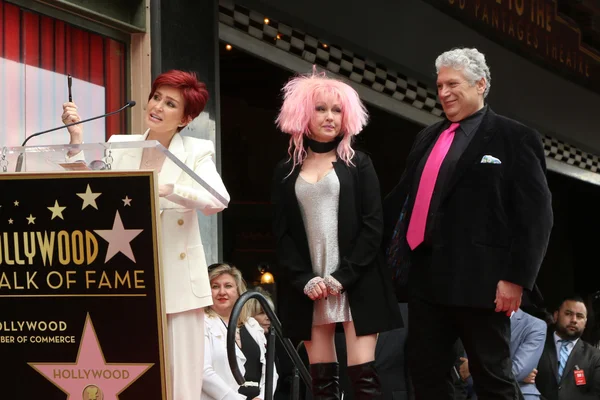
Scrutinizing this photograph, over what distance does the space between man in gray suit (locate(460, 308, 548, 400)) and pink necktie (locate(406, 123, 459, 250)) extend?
3.36 meters

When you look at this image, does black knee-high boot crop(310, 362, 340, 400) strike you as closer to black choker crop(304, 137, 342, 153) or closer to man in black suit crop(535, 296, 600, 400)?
black choker crop(304, 137, 342, 153)

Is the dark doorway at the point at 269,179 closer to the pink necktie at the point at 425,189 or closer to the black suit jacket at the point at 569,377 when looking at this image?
the black suit jacket at the point at 569,377

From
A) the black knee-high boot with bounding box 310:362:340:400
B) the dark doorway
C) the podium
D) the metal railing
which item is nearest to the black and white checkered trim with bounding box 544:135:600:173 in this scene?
the dark doorway

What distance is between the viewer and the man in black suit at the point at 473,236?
3887 mm

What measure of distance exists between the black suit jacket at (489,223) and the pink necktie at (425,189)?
2.3 inches

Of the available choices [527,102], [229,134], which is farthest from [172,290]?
[229,134]

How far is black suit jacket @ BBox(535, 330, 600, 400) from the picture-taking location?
8234 millimetres

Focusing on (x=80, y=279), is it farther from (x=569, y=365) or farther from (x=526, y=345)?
(x=569, y=365)

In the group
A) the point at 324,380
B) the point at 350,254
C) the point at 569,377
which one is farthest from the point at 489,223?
the point at 569,377

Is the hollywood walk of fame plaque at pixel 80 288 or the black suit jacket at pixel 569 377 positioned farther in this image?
the black suit jacket at pixel 569 377

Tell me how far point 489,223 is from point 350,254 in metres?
0.55

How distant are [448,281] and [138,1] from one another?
3.14 m

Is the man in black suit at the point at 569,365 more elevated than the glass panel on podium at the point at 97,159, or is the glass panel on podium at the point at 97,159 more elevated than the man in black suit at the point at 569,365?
the glass panel on podium at the point at 97,159

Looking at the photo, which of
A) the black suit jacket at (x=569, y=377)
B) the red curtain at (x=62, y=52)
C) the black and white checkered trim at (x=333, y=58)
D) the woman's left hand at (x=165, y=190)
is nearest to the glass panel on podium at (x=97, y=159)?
the woman's left hand at (x=165, y=190)
